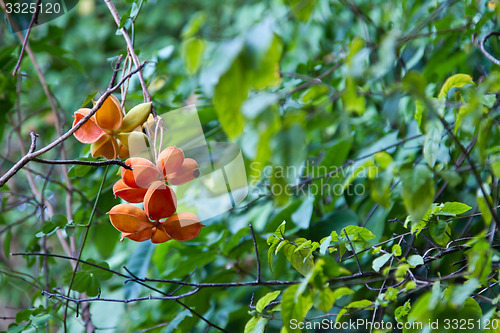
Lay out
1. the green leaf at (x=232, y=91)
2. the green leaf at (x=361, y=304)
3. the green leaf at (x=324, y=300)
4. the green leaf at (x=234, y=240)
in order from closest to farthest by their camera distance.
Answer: the green leaf at (x=232, y=91) < the green leaf at (x=324, y=300) < the green leaf at (x=361, y=304) < the green leaf at (x=234, y=240)

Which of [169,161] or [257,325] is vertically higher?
[169,161]

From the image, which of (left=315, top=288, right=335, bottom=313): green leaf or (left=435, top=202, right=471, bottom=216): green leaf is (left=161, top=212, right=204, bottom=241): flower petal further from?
(left=435, top=202, right=471, bottom=216): green leaf

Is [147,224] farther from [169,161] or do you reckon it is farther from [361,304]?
[361,304]

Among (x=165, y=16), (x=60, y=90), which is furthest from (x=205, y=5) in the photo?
(x=60, y=90)

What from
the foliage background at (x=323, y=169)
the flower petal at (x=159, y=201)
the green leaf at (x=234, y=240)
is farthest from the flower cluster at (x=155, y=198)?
the green leaf at (x=234, y=240)

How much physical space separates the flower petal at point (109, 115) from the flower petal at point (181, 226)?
147 mm

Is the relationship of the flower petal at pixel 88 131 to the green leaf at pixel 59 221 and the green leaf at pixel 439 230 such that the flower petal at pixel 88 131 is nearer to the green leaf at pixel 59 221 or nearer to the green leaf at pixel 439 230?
the green leaf at pixel 59 221

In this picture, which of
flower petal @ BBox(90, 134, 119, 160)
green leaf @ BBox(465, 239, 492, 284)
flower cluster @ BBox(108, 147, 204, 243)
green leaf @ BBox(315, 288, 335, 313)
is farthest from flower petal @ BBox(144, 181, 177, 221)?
green leaf @ BBox(465, 239, 492, 284)

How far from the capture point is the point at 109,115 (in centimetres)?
56

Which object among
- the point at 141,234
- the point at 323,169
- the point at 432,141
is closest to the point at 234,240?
the point at 323,169

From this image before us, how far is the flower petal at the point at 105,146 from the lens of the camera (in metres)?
0.58

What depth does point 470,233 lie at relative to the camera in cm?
85

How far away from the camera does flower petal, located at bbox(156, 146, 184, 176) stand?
1.76 ft

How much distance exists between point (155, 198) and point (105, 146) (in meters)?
0.13
